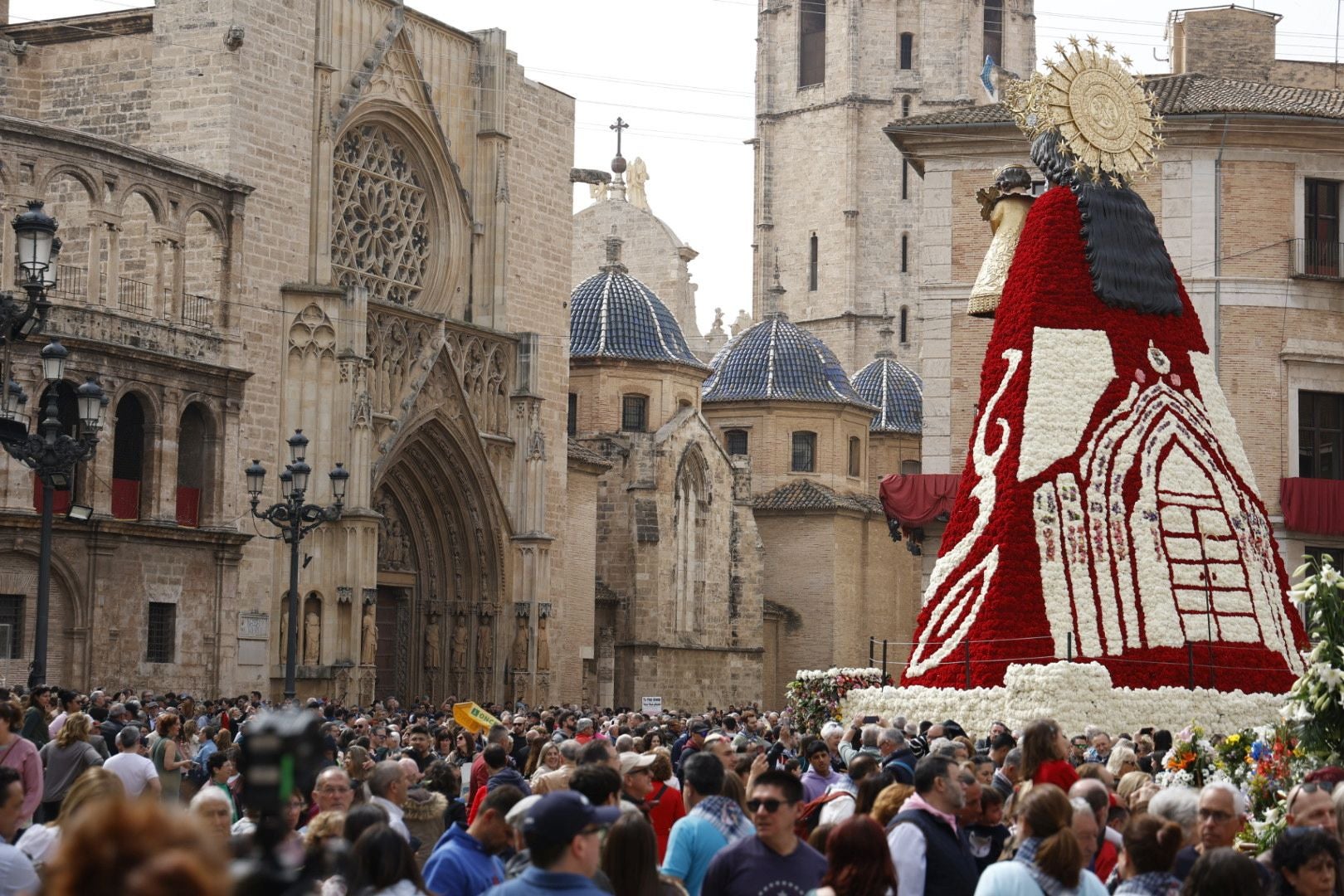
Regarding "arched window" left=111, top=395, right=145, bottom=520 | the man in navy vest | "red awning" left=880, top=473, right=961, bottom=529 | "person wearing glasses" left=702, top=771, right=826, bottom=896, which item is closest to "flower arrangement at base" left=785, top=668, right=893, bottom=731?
"red awning" left=880, top=473, right=961, bottom=529

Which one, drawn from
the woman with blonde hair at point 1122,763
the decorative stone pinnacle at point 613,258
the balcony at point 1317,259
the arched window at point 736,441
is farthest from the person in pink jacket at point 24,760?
the arched window at point 736,441

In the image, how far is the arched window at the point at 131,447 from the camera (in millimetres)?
31984

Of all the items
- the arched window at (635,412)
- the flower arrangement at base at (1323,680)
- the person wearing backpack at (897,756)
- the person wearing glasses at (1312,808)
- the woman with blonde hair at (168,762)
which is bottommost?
the woman with blonde hair at (168,762)

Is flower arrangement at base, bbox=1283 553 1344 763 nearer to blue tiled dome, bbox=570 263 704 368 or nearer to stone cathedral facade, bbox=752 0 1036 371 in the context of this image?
blue tiled dome, bbox=570 263 704 368

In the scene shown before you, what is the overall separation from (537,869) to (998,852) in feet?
12.7

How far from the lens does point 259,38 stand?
34.8 meters

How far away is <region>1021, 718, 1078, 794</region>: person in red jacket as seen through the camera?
34.7 ft

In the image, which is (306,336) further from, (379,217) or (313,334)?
(379,217)

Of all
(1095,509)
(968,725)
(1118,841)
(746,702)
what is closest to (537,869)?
(1118,841)

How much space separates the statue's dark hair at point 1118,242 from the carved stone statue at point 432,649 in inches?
750

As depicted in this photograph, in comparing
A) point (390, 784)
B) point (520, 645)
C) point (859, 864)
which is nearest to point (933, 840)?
point (859, 864)

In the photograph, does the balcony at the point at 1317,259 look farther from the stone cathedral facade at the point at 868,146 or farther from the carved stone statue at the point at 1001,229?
the stone cathedral facade at the point at 868,146

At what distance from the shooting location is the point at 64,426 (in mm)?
31109

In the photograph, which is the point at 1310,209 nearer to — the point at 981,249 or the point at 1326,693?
the point at 981,249
